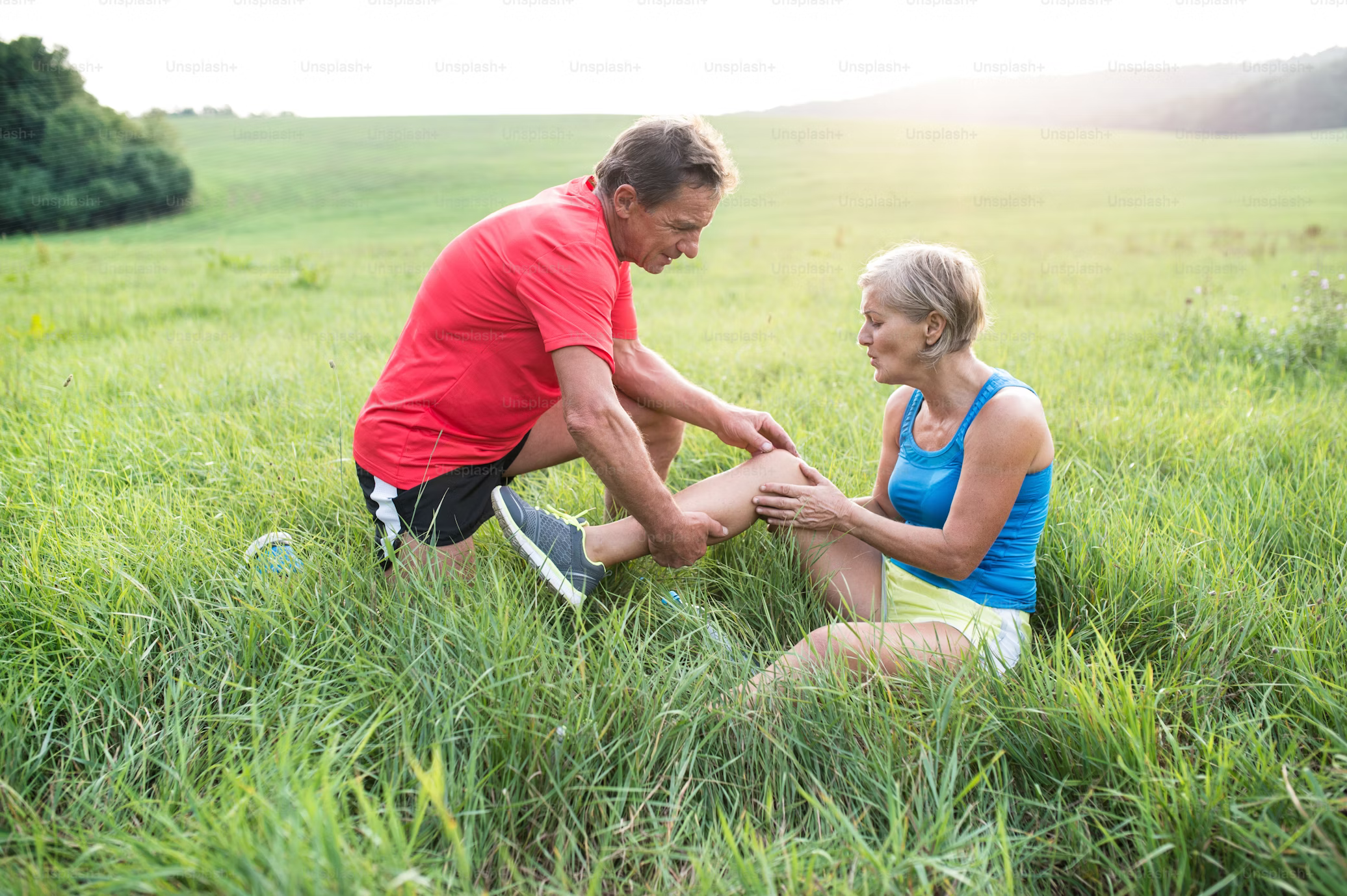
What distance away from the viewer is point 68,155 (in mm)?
30219

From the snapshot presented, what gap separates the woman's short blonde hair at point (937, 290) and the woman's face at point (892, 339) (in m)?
0.02

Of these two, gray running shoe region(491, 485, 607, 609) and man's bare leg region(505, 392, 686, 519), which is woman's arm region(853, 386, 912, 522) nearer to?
man's bare leg region(505, 392, 686, 519)

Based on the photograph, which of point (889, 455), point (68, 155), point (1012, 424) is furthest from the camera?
point (68, 155)

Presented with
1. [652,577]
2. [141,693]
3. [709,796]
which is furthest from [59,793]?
[652,577]

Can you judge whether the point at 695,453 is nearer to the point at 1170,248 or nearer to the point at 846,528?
the point at 846,528

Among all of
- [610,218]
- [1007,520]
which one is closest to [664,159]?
[610,218]

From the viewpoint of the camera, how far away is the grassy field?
5.42ft

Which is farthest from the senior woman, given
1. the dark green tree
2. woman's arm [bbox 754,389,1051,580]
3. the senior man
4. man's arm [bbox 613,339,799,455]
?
the dark green tree

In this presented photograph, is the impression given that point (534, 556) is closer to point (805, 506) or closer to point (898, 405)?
point (805, 506)

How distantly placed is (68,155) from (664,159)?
3741 centimetres

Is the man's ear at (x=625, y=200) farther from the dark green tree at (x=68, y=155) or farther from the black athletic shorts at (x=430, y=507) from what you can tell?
the dark green tree at (x=68, y=155)

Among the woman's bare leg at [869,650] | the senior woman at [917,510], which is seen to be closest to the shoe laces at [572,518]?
the senior woman at [917,510]

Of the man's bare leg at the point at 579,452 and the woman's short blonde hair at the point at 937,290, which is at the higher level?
the woman's short blonde hair at the point at 937,290

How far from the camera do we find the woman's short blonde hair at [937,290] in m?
2.56
